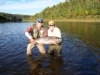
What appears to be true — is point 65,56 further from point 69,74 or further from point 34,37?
point 69,74

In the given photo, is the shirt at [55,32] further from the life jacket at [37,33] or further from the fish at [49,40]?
the life jacket at [37,33]

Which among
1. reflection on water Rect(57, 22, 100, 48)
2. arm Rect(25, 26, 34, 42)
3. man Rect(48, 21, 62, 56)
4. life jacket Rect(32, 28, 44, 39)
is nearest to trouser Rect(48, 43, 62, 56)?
man Rect(48, 21, 62, 56)

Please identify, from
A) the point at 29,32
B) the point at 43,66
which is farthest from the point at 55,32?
the point at 43,66

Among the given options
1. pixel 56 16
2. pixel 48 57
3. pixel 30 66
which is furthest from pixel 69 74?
pixel 56 16

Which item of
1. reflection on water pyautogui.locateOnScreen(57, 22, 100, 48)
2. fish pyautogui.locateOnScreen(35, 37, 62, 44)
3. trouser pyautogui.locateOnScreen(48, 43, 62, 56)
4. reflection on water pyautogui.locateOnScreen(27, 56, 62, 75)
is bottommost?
reflection on water pyautogui.locateOnScreen(57, 22, 100, 48)

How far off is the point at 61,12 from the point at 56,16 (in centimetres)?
569

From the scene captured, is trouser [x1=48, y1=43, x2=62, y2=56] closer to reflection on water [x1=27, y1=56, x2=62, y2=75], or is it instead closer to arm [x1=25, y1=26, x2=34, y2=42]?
reflection on water [x1=27, y1=56, x2=62, y2=75]

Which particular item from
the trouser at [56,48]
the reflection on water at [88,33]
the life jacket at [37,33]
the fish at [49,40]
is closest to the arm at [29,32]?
the life jacket at [37,33]

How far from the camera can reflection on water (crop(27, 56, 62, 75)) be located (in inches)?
509

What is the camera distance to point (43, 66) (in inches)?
560

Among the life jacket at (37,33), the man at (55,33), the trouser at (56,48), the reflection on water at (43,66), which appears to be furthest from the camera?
the trouser at (56,48)

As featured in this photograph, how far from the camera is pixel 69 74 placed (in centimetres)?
1258

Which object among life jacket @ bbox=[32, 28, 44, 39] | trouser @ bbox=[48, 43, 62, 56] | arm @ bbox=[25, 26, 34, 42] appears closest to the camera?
arm @ bbox=[25, 26, 34, 42]

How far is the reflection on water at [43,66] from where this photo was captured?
42.4 feet
